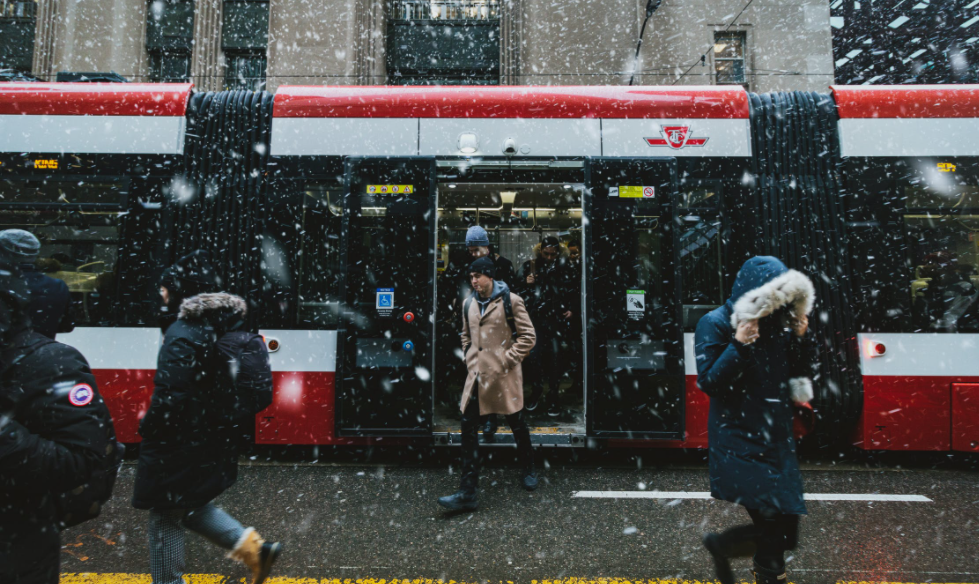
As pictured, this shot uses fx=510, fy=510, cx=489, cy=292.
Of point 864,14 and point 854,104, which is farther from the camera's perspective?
point 864,14

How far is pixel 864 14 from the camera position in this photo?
19.1 meters

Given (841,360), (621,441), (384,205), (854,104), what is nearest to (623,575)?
(621,441)

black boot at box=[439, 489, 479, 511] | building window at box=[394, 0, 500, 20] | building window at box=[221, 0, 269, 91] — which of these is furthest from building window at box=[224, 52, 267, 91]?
black boot at box=[439, 489, 479, 511]

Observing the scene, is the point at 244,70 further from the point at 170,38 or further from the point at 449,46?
the point at 449,46

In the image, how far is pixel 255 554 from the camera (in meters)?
2.48

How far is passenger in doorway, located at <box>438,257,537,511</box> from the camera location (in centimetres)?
394

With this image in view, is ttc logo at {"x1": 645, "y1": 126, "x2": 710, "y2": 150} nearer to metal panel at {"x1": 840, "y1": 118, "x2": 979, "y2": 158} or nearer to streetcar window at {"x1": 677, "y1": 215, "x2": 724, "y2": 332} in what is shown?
streetcar window at {"x1": 677, "y1": 215, "x2": 724, "y2": 332}

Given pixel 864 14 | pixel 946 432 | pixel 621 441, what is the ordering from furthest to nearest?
1. pixel 864 14
2. pixel 621 441
3. pixel 946 432

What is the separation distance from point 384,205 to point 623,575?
357 cm

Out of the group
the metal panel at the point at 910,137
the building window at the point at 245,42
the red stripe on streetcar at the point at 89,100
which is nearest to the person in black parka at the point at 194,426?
the red stripe on streetcar at the point at 89,100

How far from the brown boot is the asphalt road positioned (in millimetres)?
514

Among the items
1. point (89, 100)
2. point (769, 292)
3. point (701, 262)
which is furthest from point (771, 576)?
point (89, 100)

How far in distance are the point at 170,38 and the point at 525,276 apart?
453 inches

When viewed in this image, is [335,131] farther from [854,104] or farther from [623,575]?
[854,104]
